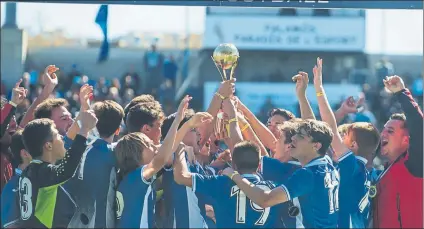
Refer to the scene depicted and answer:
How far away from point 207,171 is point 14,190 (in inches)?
61.1

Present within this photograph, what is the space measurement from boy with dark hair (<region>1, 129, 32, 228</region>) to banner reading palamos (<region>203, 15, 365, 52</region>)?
64.9ft

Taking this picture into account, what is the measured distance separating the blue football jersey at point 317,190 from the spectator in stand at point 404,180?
744 millimetres

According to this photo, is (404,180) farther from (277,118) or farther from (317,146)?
(277,118)

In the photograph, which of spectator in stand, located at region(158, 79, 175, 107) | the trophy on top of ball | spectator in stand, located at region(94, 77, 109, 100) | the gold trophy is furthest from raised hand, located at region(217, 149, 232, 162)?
spectator in stand, located at region(158, 79, 175, 107)

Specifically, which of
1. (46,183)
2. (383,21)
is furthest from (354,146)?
(383,21)

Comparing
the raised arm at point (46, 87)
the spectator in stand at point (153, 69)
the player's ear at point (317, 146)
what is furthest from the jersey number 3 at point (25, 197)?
the spectator in stand at point (153, 69)

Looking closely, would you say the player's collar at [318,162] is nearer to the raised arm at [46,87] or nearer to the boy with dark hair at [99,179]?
the boy with dark hair at [99,179]

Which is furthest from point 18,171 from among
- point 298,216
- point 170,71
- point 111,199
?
point 170,71

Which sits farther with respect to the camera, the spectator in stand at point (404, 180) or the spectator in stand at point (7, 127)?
the spectator in stand at point (7, 127)

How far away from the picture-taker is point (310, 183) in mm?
6562

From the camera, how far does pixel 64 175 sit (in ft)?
22.2

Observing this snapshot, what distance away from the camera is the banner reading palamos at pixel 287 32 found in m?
27.2

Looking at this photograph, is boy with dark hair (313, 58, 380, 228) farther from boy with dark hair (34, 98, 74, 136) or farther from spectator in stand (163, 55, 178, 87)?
spectator in stand (163, 55, 178, 87)

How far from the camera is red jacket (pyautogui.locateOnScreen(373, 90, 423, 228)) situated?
23.5 feet
